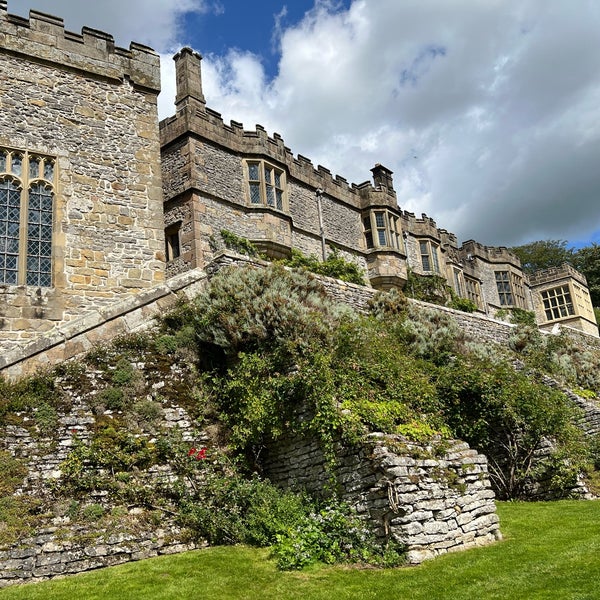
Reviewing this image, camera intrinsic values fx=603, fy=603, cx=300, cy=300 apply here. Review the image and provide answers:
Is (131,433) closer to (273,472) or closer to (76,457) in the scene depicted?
(76,457)

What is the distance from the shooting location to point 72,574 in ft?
23.3

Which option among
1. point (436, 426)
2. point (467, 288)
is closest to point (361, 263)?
point (467, 288)

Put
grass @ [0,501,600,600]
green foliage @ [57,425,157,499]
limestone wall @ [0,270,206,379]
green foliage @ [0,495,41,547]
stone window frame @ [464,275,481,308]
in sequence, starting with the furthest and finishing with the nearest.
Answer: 1. stone window frame @ [464,275,481,308]
2. limestone wall @ [0,270,206,379]
3. green foliage @ [57,425,157,499]
4. green foliage @ [0,495,41,547]
5. grass @ [0,501,600,600]

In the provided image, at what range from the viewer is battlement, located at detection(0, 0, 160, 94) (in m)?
14.7

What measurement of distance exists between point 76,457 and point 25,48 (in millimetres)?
11071

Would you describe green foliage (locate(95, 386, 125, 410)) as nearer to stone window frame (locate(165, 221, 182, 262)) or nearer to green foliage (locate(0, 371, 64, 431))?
green foliage (locate(0, 371, 64, 431))

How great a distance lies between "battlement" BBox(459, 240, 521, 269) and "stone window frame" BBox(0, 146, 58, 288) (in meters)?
29.4

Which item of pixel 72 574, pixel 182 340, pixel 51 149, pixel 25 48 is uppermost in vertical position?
pixel 25 48

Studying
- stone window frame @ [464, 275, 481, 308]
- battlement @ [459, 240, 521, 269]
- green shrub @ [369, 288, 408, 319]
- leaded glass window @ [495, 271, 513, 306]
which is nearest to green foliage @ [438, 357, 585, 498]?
green shrub @ [369, 288, 408, 319]

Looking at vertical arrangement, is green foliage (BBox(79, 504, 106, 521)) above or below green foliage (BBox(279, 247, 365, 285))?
below

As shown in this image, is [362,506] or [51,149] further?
[51,149]

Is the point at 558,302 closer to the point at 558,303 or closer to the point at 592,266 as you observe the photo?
the point at 558,303

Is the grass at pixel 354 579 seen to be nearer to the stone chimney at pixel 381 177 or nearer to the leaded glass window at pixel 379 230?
the leaded glass window at pixel 379 230

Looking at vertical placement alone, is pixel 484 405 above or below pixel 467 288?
below
